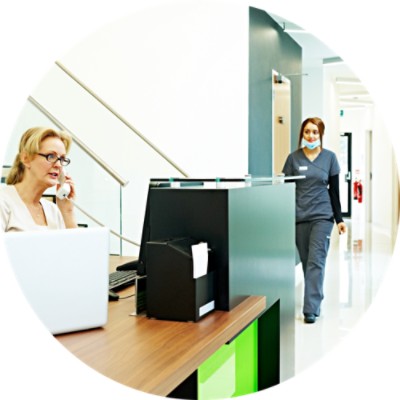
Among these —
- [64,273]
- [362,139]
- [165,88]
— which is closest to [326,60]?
[165,88]

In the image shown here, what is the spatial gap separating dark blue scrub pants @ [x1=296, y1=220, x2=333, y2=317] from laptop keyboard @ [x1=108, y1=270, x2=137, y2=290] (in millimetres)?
2387

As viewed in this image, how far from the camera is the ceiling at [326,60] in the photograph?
7.01m

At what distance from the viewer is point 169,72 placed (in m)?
5.04

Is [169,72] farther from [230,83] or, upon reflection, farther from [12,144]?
[12,144]

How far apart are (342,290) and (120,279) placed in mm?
3956

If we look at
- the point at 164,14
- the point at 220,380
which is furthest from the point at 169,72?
the point at 220,380

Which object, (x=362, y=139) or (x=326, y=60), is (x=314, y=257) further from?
(x=362, y=139)

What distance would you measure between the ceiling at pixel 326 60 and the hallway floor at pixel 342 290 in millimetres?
2687

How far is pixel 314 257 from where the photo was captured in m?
4.60

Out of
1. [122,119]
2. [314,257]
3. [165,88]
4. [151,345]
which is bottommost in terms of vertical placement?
[314,257]

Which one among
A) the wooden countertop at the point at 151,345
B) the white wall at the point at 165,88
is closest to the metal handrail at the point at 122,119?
the white wall at the point at 165,88

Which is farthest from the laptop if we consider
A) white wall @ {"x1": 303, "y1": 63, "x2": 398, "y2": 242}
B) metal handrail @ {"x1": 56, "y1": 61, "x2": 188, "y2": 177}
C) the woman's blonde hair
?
white wall @ {"x1": 303, "y1": 63, "x2": 398, "y2": 242}

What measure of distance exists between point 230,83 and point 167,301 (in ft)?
11.4

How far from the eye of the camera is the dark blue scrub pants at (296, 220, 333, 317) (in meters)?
4.59
